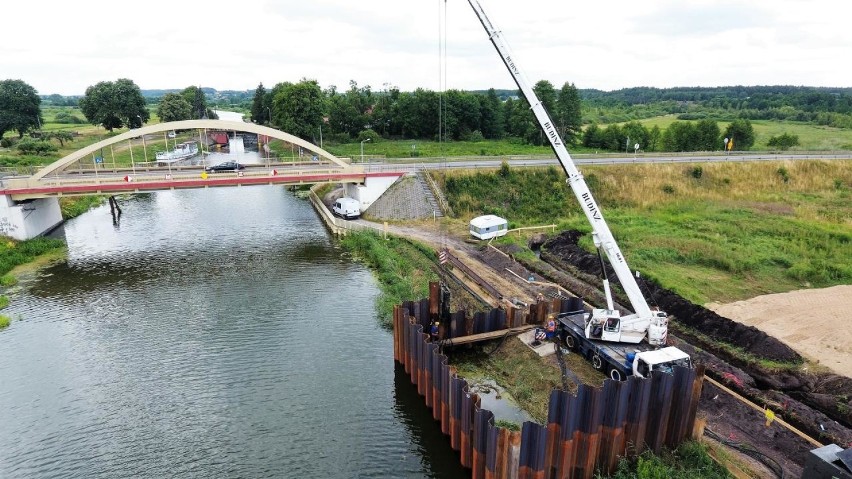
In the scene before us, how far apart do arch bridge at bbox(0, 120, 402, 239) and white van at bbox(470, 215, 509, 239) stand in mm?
12730

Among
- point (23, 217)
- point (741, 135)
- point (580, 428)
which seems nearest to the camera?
point (580, 428)

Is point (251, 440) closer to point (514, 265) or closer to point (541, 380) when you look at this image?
point (541, 380)

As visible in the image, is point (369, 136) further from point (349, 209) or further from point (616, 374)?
point (616, 374)

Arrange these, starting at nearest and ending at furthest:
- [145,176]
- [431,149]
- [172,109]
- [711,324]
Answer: [711,324] → [145,176] → [431,149] → [172,109]

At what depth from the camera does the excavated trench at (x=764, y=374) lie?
18625 millimetres

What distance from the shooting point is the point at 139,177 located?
141 ft

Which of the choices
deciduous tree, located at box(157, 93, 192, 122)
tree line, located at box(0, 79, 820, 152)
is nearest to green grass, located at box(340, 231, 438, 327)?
tree line, located at box(0, 79, 820, 152)

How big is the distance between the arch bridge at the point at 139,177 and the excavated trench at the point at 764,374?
88.4ft

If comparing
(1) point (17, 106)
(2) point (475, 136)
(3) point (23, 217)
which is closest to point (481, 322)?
(3) point (23, 217)

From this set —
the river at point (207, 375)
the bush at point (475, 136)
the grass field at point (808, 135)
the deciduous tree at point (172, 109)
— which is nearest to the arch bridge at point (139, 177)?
the river at point (207, 375)

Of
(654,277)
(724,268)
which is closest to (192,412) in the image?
(654,277)

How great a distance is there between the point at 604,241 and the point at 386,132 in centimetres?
9093

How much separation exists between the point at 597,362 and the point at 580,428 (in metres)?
6.83

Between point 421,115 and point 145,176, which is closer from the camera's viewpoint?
point 145,176
